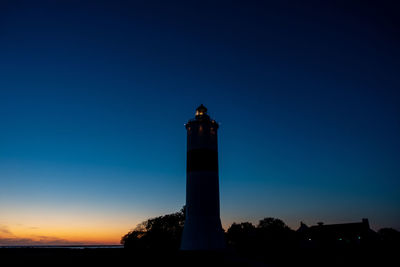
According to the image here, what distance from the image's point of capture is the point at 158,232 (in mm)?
40938

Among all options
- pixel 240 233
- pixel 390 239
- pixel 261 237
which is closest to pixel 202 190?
pixel 261 237

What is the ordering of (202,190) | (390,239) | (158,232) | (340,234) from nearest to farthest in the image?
(202,190) < (158,232) < (390,239) < (340,234)

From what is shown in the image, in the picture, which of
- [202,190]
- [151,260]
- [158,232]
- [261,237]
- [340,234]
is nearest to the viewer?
[151,260]

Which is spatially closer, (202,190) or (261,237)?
(202,190)

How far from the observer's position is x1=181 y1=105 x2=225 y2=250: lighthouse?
72.0 ft

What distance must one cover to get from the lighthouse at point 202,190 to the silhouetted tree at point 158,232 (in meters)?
18.1

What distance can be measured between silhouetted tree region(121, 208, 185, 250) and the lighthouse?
712 inches

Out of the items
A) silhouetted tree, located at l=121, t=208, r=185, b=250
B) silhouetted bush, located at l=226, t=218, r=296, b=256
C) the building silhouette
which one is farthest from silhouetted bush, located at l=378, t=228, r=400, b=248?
silhouetted tree, located at l=121, t=208, r=185, b=250

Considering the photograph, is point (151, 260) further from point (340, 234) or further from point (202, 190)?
point (340, 234)

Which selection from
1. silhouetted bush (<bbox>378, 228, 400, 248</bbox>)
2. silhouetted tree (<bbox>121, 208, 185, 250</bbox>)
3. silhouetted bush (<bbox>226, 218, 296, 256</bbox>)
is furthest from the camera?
silhouetted tree (<bbox>121, 208, 185, 250</bbox>)

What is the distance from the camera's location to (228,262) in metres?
15.6

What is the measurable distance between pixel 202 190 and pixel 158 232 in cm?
2168

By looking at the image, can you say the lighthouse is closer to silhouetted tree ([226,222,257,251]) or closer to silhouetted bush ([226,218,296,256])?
silhouetted bush ([226,218,296,256])

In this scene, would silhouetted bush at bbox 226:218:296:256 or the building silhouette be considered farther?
the building silhouette
